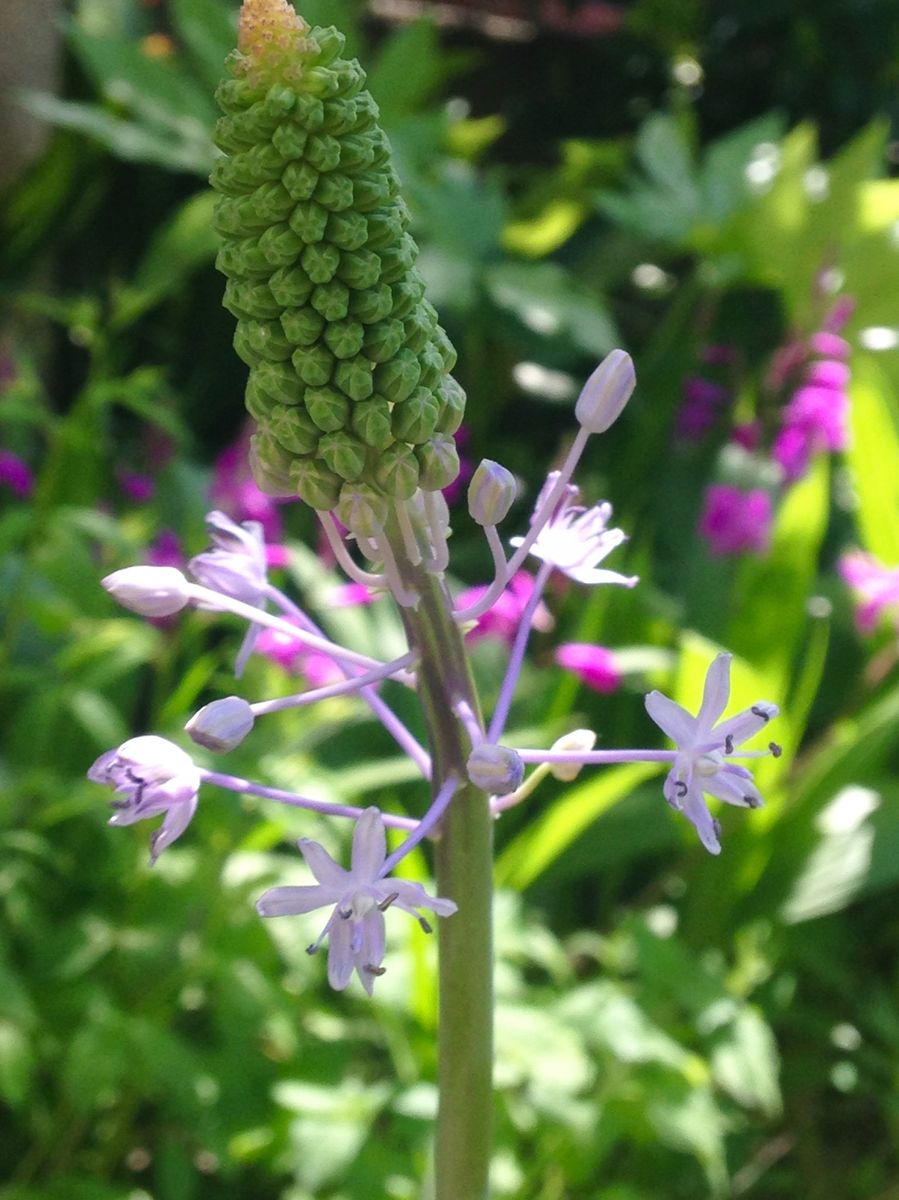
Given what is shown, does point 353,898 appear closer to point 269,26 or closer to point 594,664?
point 269,26

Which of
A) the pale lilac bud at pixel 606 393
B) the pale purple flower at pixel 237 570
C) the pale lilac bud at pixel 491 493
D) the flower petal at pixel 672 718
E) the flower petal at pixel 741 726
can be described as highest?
the pale lilac bud at pixel 606 393

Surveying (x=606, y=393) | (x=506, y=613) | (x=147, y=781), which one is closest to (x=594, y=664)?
(x=506, y=613)

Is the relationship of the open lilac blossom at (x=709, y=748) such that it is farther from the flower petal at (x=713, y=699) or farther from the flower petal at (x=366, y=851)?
the flower petal at (x=366, y=851)

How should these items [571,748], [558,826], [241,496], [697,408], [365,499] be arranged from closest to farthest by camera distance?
[365,499], [571,748], [558,826], [241,496], [697,408]

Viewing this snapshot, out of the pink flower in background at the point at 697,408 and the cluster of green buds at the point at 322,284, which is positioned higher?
the pink flower in background at the point at 697,408

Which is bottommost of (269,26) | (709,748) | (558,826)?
(558,826)

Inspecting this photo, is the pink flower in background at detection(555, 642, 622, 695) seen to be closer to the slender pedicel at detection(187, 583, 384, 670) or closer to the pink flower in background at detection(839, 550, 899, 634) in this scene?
the pink flower in background at detection(839, 550, 899, 634)

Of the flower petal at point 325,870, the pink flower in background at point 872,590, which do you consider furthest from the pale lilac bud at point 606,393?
the pink flower in background at point 872,590
